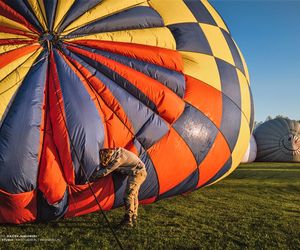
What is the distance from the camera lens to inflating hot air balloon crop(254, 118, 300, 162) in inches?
690

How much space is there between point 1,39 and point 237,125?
3.96 meters

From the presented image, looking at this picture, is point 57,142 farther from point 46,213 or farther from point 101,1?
point 101,1

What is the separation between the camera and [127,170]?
185 inches

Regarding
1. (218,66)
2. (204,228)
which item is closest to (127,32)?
(218,66)

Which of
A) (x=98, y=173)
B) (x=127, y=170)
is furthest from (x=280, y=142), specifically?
(x=98, y=173)

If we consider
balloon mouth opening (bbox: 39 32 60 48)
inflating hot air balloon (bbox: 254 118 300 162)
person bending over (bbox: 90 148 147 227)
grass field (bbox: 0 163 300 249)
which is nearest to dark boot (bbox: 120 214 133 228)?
person bending over (bbox: 90 148 147 227)

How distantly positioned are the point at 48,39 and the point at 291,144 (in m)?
15.2

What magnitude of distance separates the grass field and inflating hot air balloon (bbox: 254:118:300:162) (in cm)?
1164

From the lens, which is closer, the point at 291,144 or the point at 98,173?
the point at 98,173

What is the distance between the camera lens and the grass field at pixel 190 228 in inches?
158

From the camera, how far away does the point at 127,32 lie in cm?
537

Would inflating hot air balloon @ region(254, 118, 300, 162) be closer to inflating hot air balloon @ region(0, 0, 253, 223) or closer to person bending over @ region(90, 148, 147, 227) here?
inflating hot air balloon @ region(0, 0, 253, 223)

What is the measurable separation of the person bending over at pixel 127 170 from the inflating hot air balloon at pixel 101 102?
13 centimetres

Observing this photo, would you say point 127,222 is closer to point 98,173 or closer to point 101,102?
point 98,173
